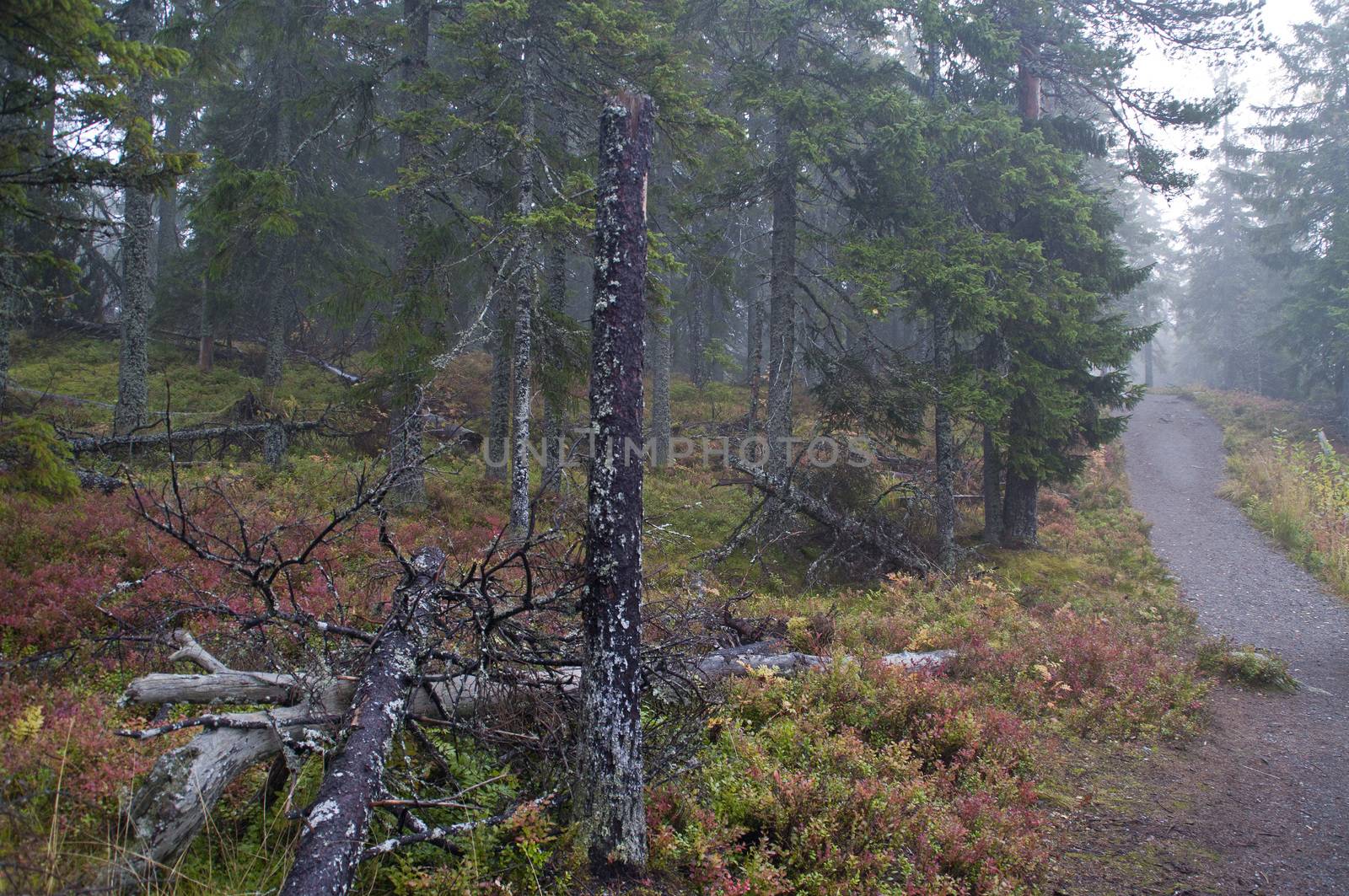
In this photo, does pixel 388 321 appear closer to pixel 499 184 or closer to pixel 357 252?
pixel 499 184

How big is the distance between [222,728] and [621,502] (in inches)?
117

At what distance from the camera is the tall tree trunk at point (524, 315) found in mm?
13344

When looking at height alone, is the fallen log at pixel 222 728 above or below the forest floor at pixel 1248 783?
above

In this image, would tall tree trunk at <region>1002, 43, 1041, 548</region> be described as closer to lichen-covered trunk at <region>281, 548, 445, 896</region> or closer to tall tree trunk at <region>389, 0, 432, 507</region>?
tall tree trunk at <region>389, 0, 432, 507</region>

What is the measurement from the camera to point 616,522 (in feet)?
17.7

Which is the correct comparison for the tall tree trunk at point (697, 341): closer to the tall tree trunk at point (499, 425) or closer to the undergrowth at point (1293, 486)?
the tall tree trunk at point (499, 425)

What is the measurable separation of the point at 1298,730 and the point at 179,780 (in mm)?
12392

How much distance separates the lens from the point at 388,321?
13.9m

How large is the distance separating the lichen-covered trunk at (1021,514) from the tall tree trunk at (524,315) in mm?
12002

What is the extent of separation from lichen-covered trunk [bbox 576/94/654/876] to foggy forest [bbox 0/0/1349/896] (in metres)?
0.03

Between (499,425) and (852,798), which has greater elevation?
(499,425)

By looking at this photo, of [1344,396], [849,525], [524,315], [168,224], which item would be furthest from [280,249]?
[1344,396]

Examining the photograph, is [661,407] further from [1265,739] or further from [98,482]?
[1265,739]

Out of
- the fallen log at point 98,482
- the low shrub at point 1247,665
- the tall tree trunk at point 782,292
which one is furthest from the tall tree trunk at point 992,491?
the fallen log at point 98,482
